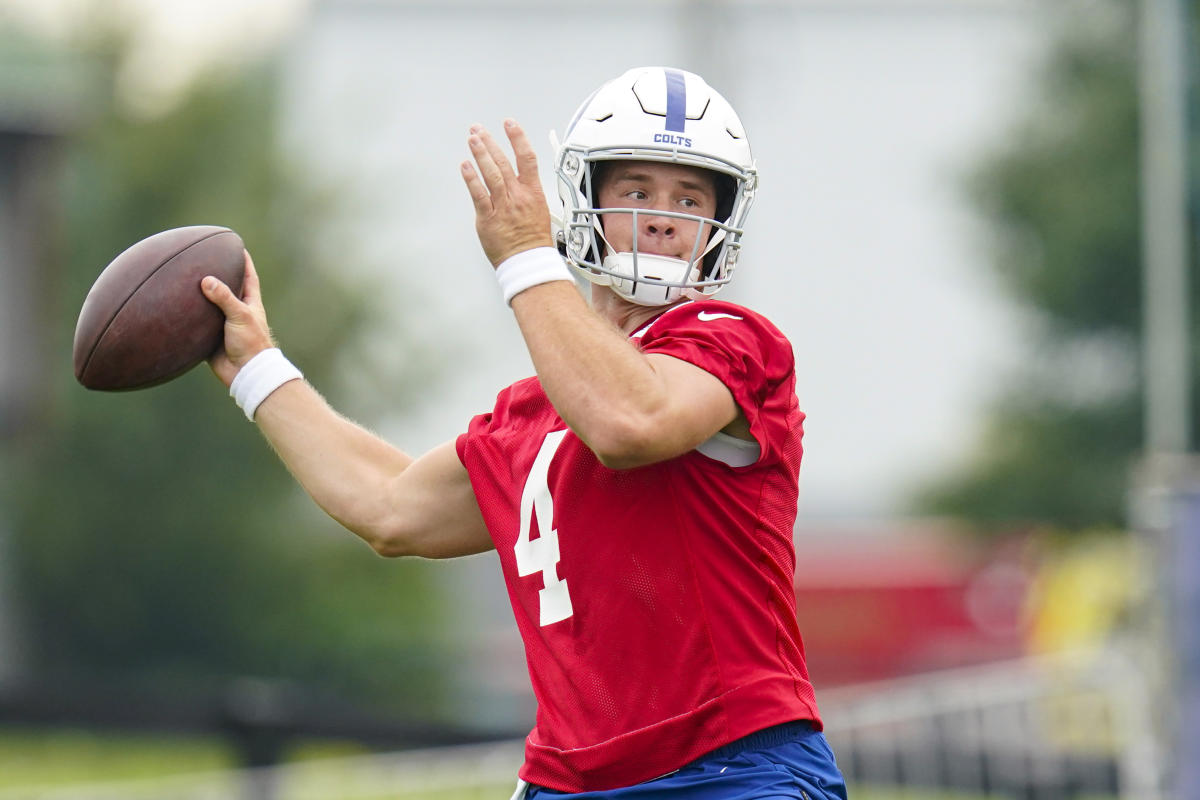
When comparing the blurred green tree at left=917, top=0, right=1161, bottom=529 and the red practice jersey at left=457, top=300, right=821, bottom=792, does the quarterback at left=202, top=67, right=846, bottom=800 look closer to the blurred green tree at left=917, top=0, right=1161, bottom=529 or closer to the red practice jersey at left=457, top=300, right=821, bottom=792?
the red practice jersey at left=457, top=300, right=821, bottom=792

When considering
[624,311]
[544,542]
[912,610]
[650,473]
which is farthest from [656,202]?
[912,610]

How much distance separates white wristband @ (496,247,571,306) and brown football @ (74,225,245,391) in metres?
0.97

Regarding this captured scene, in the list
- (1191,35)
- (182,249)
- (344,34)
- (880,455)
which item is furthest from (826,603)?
(182,249)

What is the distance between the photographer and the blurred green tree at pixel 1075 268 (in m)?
18.5

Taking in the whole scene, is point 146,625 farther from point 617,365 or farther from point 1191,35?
point 617,365

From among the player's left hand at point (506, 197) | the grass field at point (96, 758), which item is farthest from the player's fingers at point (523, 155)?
the grass field at point (96, 758)

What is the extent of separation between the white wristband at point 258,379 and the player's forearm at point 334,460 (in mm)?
16

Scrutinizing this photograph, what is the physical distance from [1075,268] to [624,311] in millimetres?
15905

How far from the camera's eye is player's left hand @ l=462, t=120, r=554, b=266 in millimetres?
3148

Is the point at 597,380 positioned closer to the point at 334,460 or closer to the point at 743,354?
the point at 743,354

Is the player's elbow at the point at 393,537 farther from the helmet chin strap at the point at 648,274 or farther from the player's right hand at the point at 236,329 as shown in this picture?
the helmet chin strap at the point at 648,274

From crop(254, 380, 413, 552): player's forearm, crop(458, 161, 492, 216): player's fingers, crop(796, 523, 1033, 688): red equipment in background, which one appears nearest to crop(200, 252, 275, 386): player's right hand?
crop(254, 380, 413, 552): player's forearm

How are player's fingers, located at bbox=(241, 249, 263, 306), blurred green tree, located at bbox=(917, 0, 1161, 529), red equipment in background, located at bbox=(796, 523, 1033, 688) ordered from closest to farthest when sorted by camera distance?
player's fingers, located at bbox=(241, 249, 263, 306) → blurred green tree, located at bbox=(917, 0, 1161, 529) → red equipment in background, located at bbox=(796, 523, 1033, 688)

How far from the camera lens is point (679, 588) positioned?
3.16 m
